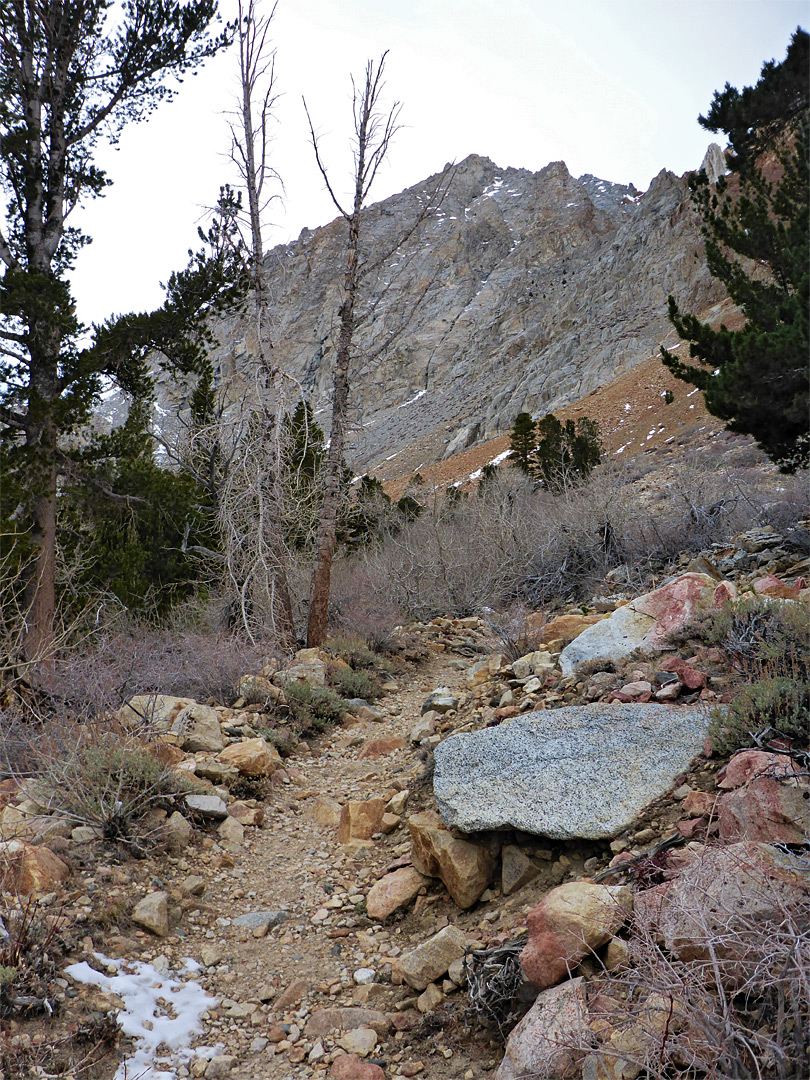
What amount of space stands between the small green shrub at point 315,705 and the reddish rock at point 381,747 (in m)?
0.68

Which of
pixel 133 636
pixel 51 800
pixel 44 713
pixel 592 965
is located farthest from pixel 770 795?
pixel 133 636

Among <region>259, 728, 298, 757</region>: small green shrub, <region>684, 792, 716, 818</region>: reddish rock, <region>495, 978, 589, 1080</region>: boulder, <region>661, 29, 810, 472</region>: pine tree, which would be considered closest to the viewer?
<region>495, 978, 589, 1080</region>: boulder

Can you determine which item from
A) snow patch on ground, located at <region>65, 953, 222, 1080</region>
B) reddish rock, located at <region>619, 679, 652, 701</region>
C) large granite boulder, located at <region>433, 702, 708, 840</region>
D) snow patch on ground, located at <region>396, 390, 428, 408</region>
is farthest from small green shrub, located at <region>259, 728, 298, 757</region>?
snow patch on ground, located at <region>396, 390, 428, 408</region>

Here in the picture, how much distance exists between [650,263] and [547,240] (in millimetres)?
41072

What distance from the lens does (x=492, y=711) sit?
17.9ft

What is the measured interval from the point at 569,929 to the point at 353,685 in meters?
5.34

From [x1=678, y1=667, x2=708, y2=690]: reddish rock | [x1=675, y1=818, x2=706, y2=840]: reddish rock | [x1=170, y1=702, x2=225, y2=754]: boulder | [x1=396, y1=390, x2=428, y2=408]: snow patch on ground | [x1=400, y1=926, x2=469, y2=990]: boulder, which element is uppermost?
[x1=396, y1=390, x2=428, y2=408]: snow patch on ground

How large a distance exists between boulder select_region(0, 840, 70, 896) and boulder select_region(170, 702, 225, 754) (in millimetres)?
1745

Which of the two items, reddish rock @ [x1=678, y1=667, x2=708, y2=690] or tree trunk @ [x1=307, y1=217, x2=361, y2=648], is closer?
reddish rock @ [x1=678, y1=667, x2=708, y2=690]

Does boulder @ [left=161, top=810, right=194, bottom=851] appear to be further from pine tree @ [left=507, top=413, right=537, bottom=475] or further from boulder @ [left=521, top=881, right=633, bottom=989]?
pine tree @ [left=507, top=413, right=537, bottom=475]

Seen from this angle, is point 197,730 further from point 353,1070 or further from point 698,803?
point 698,803

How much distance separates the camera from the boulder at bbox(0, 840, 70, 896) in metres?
3.24

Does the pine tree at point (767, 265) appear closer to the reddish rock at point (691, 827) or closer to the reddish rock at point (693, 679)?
the reddish rock at point (693, 679)

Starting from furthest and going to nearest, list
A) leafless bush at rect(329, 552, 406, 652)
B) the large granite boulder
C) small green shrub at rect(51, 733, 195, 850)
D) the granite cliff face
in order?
the granite cliff face, leafless bush at rect(329, 552, 406, 652), small green shrub at rect(51, 733, 195, 850), the large granite boulder
